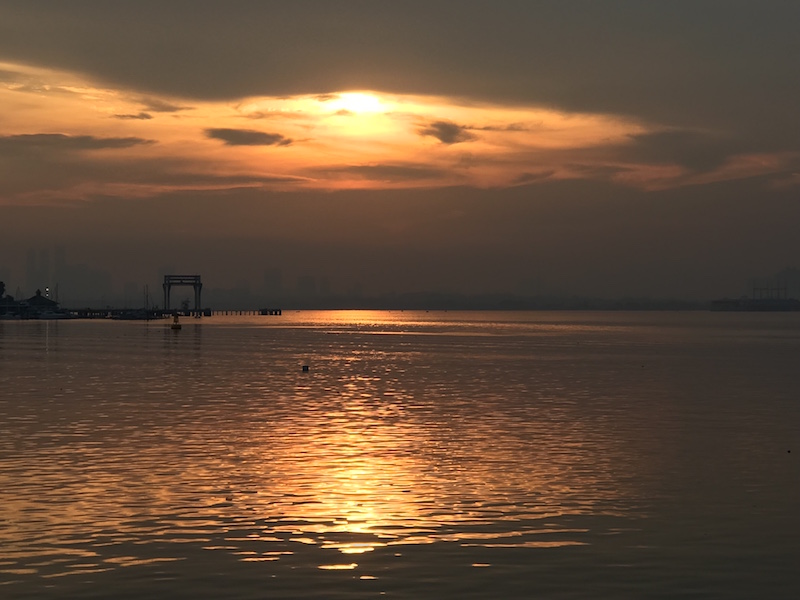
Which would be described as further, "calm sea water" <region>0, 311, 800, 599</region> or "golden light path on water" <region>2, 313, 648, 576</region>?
"golden light path on water" <region>2, 313, 648, 576</region>

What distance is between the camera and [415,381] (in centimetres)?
9262

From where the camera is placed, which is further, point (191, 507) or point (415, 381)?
point (415, 381)

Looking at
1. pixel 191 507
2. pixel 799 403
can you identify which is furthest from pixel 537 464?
pixel 799 403

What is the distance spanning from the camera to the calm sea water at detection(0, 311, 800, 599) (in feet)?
79.7

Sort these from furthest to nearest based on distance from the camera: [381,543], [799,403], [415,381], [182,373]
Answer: [182,373] < [415,381] < [799,403] < [381,543]

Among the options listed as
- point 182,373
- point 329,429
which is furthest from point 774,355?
point 329,429

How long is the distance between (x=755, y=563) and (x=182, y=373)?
7904cm

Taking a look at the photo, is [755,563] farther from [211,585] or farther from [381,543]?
[211,585]

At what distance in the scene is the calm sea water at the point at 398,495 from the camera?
2430 cm

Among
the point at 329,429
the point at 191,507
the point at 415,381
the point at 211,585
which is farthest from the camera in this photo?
the point at 415,381

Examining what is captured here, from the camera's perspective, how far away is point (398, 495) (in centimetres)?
3409

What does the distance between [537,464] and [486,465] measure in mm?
1973

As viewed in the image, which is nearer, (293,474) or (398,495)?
(398,495)

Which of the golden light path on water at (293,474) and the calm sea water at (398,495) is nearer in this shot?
the calm sea water at (398,495)
